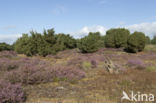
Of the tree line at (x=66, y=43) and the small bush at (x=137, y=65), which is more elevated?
the tree line at (x=66, y=43)

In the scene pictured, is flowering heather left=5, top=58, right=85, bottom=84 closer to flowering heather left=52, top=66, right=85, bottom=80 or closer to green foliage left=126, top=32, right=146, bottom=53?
flowering heather left=52, top=66, right=85, bottom=80

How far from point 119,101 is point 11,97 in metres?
3.28

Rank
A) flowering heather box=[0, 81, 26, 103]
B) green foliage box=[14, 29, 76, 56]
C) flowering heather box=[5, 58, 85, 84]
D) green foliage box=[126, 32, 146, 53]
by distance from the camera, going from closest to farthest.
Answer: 1. flowering heather box=[0, 81, 26, 103]
2. flowering heather box=[5, 58, 85, 84]
3. green foliage box=[14, 29, 76, 56]
4. green foliage box=[126, 32, 146, 53]

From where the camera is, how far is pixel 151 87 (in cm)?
603

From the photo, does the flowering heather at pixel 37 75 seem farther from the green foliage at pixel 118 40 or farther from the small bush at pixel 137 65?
the green foliage at pixel 118 40

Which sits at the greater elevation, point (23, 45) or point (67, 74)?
point (23, 45)

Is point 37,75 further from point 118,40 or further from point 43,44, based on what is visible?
point 118,40

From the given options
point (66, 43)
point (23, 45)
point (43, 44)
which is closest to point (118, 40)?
point (66, 43)

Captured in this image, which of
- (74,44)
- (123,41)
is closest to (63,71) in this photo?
(123,41)

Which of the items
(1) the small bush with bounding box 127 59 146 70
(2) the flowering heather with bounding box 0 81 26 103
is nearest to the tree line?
(1) the small bush with bounding box 127 59 146 70

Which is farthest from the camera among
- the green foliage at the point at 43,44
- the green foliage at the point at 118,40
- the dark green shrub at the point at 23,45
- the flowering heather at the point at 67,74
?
the green foliage at the point at 118,40

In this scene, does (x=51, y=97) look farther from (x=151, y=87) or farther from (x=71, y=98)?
(x=151, y=87)

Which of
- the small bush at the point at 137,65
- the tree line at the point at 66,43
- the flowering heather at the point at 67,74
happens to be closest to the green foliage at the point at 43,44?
the tree line at the point at 66,43

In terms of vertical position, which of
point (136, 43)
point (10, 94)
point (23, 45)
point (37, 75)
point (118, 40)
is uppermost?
point (118, 40)
